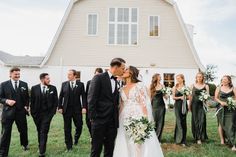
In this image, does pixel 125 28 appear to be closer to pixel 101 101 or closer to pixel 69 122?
pixel 69 122

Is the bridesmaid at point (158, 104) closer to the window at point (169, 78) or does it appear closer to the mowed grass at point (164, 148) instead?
the mowed grass at point (164, 148)

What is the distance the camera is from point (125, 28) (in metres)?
23.5

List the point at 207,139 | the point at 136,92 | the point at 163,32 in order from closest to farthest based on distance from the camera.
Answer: the point at 136,92
the point at 207,139
the point at 163,32

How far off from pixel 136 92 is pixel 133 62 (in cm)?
1643

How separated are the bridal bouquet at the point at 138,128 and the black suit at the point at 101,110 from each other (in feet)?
0.95

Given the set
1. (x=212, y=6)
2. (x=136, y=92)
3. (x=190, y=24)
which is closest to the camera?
(x=136, y=92)

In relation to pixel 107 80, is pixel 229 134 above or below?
below

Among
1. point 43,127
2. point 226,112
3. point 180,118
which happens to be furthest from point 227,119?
point 43,127

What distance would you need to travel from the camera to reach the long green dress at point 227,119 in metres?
9.48

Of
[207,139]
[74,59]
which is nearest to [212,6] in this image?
[207,139]

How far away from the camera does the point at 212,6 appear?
1698 cm

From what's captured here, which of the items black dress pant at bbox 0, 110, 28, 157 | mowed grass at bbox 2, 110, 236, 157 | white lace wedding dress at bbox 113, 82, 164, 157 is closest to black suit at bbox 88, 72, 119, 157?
white lace wedding dress at bbox 113, 82, 164, 157

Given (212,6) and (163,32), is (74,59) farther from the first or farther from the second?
(212,6)

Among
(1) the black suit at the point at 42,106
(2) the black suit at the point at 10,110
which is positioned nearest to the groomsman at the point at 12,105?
(2) the black suit at the point at 10,110
